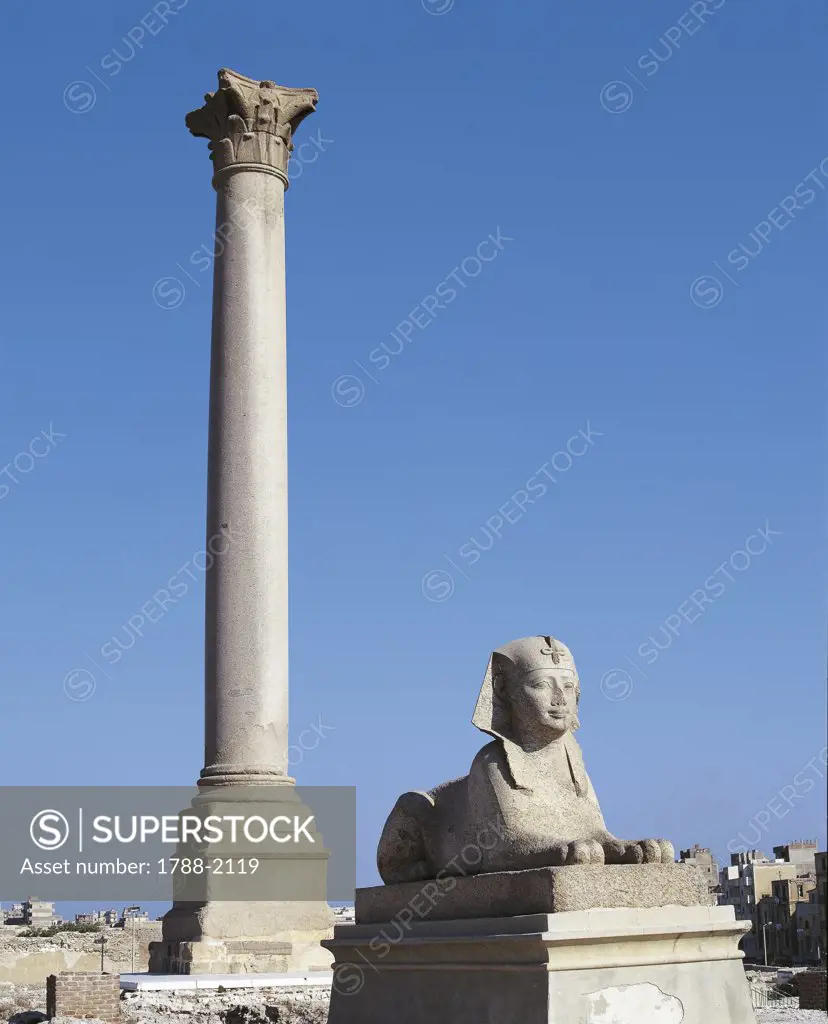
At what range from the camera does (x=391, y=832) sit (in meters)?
9.70

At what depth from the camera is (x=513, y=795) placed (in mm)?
8992

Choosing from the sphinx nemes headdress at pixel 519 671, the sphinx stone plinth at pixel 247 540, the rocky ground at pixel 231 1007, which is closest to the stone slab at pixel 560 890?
the sphinx nemes headdress at pixel 519 671

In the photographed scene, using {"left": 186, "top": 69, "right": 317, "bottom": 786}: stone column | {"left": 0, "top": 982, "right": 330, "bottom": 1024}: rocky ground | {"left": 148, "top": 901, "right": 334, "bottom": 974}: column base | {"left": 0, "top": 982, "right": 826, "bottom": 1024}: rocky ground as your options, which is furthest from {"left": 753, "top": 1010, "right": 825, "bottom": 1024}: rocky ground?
{"left": 186, "top": 69, "right": 317, "bottom": 786}: stone column

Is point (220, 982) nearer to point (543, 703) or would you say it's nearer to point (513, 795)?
point (513, 795)

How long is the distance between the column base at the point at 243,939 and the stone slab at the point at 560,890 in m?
7.46

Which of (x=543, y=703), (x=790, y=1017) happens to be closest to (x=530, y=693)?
(x=543, y=703)

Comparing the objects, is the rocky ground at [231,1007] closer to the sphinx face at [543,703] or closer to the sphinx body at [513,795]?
the sphinx body at [513,795]

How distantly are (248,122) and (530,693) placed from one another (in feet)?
41.6

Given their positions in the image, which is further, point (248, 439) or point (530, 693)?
point (248, 439)

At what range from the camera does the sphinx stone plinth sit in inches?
653

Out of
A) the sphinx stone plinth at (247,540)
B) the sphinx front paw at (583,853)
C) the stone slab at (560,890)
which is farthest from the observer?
the sphinx stone plinth at (247,540)

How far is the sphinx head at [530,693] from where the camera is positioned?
923cm

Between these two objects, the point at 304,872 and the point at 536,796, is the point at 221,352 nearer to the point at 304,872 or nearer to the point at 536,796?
the point at 304,872

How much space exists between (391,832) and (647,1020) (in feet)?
7.44
